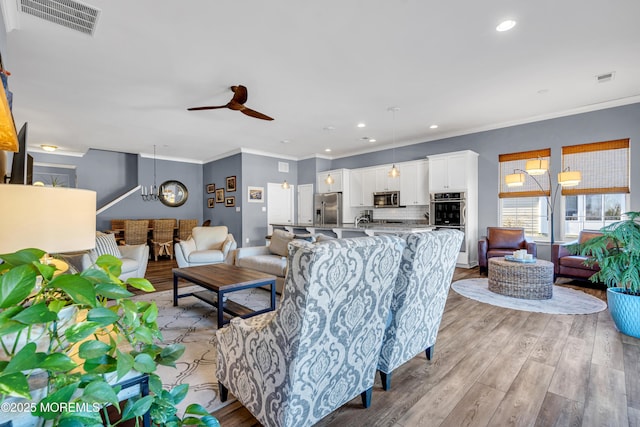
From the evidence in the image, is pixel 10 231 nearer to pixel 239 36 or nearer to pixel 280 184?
pixel 239 36

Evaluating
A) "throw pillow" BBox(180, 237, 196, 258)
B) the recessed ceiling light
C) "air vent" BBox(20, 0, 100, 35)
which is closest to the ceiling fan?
"air vent" BBox(20, 0, 100, 35)

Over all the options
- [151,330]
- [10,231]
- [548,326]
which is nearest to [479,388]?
[548,326]

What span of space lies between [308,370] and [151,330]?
839 millimetres

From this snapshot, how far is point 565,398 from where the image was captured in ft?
5.99

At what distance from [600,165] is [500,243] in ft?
6.11

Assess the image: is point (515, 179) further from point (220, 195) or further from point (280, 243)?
point (220, 195)

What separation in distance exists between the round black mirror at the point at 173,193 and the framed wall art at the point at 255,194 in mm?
2780

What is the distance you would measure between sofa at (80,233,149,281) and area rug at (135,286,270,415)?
0.44 metres

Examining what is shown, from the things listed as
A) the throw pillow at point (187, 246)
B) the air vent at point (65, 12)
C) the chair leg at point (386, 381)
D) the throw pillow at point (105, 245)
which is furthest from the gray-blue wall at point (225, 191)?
the chair leg at point (386, 381)

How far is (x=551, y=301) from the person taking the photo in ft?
12.2

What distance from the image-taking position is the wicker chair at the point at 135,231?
280 inches

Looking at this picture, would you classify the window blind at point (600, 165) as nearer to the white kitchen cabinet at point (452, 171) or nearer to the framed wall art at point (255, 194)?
the white kitchen cabinet at point (452, 171)

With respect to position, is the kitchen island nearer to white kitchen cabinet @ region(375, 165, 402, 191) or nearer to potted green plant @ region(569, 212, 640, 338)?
white kitchen cabinet @ region(375, 165, 402, 191)

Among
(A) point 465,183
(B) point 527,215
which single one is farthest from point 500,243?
(A) point 465,183
